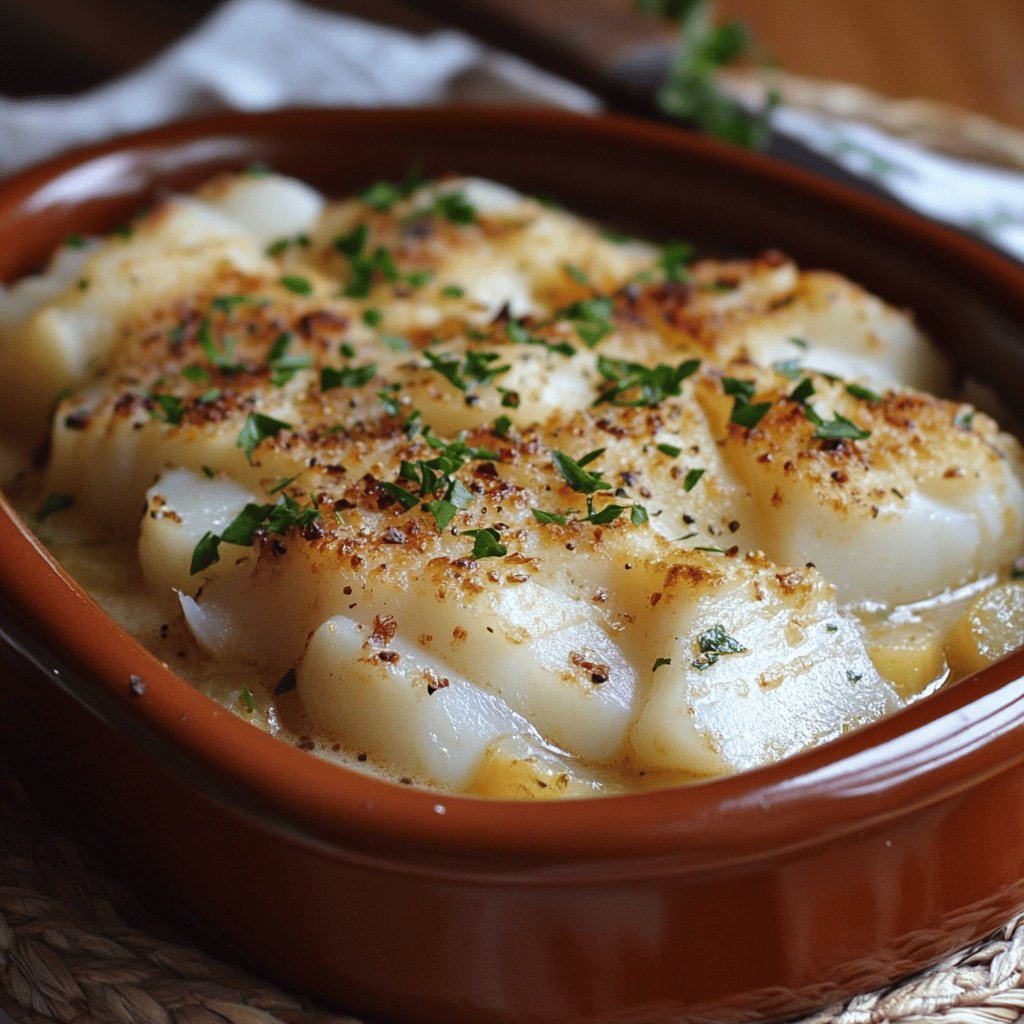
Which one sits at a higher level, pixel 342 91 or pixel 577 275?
pixel 577 275

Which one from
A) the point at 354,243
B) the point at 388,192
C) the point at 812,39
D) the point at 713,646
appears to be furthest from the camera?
the point at 812,39

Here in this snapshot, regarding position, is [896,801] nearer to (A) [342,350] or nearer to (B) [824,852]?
(B) [824,852]

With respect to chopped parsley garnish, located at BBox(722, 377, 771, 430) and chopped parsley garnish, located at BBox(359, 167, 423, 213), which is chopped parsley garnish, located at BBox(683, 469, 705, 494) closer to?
chopped parsley garnish, located at BBox(722, 377, 771, 430)

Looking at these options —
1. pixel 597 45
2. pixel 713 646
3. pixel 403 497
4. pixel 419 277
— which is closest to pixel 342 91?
pixel 597 45

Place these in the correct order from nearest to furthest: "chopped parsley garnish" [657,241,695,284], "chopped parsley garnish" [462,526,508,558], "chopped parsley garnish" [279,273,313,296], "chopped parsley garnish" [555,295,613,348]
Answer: "chopped parsley garnish" [462,526,508,558] → "chopped parsley garnish" [555,295,613,348] → "chopped parsley garnish" [279,273,313,296] → "chopped parsley garnish" [657,241,695,284]

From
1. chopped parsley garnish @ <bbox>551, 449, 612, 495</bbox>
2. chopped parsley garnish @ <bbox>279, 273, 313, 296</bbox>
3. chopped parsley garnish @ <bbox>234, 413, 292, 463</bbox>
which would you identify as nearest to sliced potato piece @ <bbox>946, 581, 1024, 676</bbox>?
chopped parsley garnish @ <bbox>551, 449, 612, 495</bbox>

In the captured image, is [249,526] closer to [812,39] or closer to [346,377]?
[346,377]
